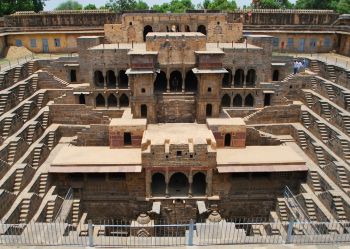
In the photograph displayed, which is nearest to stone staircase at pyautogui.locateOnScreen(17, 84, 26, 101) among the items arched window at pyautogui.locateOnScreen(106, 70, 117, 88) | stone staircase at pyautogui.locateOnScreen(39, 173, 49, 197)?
arched window at pyautogui.locateOnScreen(106, 70, 117, 88)

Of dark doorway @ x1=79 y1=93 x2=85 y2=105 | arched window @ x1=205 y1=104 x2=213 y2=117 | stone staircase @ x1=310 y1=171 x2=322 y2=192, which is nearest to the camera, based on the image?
stone staircase @ x1=310 y1=171 x2=322 y2=192

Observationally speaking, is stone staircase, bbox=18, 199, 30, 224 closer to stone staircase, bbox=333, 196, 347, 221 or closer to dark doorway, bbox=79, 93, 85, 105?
dark doorway, bbox=79, 93, 85, 105

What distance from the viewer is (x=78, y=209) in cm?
2261

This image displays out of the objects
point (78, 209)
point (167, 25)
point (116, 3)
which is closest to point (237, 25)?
point (167, 25)

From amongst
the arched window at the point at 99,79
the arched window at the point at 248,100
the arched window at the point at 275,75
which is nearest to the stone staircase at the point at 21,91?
the arched window at the point at 99,79

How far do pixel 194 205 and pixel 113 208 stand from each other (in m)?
5.35

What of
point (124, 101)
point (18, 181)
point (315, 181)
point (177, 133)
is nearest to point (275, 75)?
point (177, 133)

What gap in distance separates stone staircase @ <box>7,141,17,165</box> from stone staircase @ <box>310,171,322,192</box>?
1872 centimetres

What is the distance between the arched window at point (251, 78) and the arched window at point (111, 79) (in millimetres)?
11604

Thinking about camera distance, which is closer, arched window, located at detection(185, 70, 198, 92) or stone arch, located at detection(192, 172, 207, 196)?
stone arch, located at detection(192, 172, 207, 196)

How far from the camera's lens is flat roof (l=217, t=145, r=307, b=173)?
892 inches

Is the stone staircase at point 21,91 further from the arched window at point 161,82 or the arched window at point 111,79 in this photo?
the arched window at point 161,82

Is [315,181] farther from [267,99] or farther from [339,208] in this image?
[267,99]

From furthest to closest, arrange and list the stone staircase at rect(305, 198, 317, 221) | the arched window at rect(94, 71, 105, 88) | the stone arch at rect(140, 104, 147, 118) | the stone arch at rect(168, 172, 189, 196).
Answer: the arched window at rect(94, 71, 105, 88)
the stone arch at rect(140, 104, 147, 118)
the stone arch at rect(168, 172, 189, 196)
the stone staircase at rect(305, 198, 317, 221)
